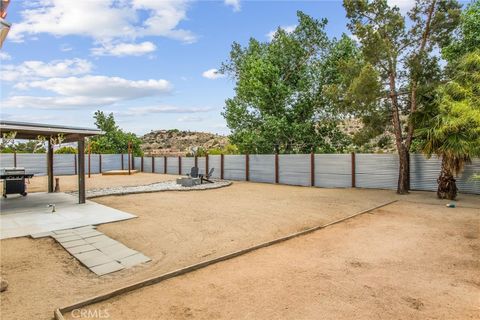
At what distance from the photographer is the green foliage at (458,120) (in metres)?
7.90

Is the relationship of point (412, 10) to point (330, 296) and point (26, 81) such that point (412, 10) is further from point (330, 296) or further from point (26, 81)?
point (26, 81)

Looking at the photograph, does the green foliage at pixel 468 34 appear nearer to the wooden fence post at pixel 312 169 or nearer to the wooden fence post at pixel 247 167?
the wooden fence post at pixel 312 169

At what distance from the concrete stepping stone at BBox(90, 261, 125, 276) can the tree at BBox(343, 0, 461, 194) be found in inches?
355

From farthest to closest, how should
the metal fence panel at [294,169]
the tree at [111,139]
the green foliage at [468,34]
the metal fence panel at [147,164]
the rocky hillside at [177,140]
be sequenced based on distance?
the rocky hillside at [177,140] < the tree at [111,139] < the metal fence panel at [147,164] < the metal fence panel at [294,169] < the green foliage at [468,34]

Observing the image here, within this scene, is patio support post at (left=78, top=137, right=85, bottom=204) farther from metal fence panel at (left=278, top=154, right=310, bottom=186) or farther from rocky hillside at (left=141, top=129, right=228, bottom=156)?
rocky hillside at (left=141, top=129, right=228, bottom=156)

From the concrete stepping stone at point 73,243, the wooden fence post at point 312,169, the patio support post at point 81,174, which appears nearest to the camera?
the concrete stepping stone at point 73,243

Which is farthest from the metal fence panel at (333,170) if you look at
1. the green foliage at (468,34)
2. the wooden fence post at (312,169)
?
the green foliage at (468,34)

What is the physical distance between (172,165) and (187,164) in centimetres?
202

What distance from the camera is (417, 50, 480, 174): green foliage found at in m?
7.90

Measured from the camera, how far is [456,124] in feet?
26.2

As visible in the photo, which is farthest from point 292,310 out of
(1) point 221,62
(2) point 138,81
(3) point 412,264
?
(1) point 221,62

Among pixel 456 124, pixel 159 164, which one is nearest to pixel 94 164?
pixel 159 164

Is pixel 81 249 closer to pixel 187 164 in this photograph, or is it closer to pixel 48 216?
pixel 48 216

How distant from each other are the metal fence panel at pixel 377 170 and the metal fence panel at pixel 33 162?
22.1 meters
